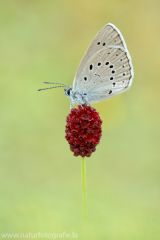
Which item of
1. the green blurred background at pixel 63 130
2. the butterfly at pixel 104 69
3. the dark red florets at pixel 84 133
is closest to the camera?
the dark red florets at pixel 84 133

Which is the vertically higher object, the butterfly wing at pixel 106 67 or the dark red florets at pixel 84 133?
the butterfly wing at pixel 106 67

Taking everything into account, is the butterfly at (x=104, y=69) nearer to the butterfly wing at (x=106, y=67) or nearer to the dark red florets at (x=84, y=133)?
the butterfly wing at (x=106, y=67)

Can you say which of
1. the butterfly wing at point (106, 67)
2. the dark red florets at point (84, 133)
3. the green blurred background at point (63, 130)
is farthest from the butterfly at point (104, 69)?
the green blurred background at point (63, 130)

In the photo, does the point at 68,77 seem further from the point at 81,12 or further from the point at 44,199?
the point at 44,199

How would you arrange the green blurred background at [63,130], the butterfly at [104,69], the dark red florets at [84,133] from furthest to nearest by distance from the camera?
the butterfly at [104,69]
the green blurred background at [63,130]
the dark red florets at [84,133]

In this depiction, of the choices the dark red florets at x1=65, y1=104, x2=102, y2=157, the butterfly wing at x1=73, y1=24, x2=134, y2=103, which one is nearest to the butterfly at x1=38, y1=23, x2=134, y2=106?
the butterfly wing at x1=73, y1=24, x2=134, y2=103

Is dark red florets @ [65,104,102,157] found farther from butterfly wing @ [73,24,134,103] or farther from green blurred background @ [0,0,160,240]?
butterfly wing @ [73,24,134,103]

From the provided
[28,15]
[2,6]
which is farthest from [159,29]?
[2,6]

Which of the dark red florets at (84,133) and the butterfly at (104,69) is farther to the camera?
the butterfly at (104,69)

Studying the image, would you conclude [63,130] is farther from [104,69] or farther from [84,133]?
[84,133]
